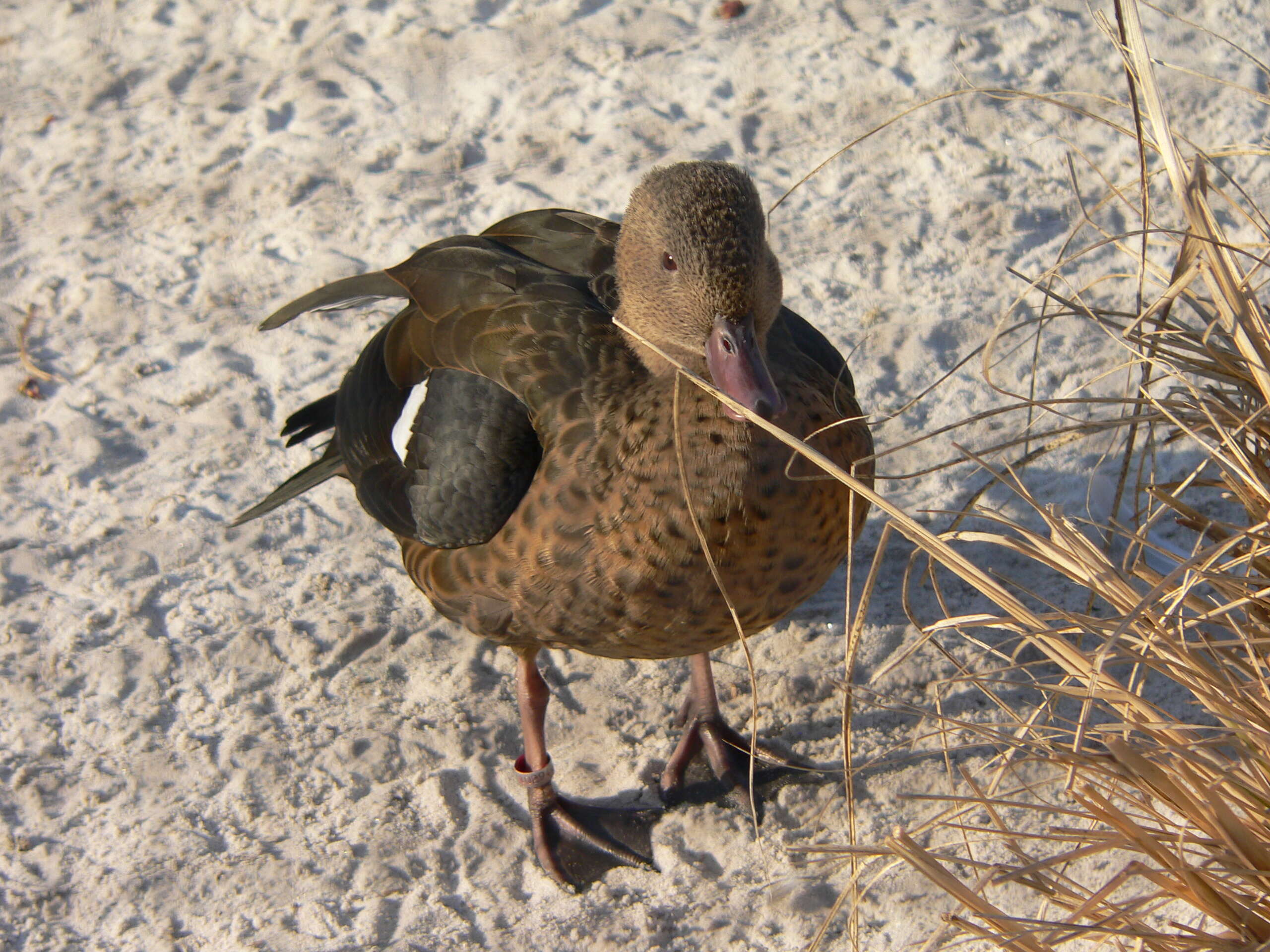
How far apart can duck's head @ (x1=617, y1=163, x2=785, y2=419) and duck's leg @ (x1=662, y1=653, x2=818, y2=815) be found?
0.85m

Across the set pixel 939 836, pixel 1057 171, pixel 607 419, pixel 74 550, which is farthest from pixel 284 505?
pixel 1057 171

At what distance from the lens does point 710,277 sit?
2320 mm

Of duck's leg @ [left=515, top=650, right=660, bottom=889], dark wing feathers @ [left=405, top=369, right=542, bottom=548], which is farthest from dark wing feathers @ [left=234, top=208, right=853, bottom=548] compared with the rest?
duck's leg @ [left=515, top=650, right=660, bottom=889]

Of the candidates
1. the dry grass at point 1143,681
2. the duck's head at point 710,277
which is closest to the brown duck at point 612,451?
the duck's head at point 710,277

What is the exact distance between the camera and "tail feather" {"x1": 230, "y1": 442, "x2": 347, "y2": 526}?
324 centimetres

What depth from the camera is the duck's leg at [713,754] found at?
9.53 ft

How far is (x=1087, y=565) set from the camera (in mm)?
2021

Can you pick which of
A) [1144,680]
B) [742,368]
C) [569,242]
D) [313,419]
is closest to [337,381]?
[313,419]

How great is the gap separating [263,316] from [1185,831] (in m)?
3.24

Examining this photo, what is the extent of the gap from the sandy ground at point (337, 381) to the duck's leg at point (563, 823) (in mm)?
43

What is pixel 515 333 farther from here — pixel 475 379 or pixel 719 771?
pixel 719 771

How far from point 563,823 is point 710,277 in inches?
53.2

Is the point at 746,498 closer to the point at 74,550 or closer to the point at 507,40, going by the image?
the point at 74,550

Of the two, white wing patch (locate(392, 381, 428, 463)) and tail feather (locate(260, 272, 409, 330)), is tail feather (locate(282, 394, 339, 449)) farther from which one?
white wing patch (locate(392, 381, 428, 463))
